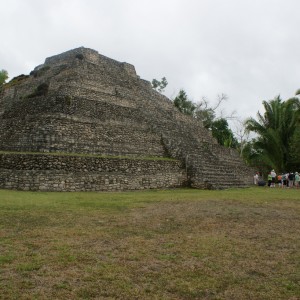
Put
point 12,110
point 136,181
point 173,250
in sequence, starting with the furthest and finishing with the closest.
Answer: point 12,110, point 136,181, point 173,250

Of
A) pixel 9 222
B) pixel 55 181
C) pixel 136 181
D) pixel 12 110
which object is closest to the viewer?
pixel 9 222

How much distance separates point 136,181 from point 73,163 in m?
3.00

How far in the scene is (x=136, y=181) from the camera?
15680mm

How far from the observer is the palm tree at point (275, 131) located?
29.5 meters

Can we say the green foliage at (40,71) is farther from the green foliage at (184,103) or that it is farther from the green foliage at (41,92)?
the green foliage at (184,103)

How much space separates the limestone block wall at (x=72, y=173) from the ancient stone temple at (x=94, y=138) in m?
0.04

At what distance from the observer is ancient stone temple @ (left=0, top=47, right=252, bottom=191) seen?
544 inches

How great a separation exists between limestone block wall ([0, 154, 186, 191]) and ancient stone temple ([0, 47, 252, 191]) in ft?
0.12

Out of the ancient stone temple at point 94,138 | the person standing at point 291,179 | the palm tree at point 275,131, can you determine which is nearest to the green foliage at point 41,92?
the ancient stone temple at point 94,138

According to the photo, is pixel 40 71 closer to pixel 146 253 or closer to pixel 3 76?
pixel 3 76

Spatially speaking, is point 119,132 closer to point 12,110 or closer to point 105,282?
point 12,110

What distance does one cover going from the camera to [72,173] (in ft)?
45.3

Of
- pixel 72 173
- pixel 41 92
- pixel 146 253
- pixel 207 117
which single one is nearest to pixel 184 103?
pixel 207 117

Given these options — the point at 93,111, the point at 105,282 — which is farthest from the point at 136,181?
the point at 105,282
